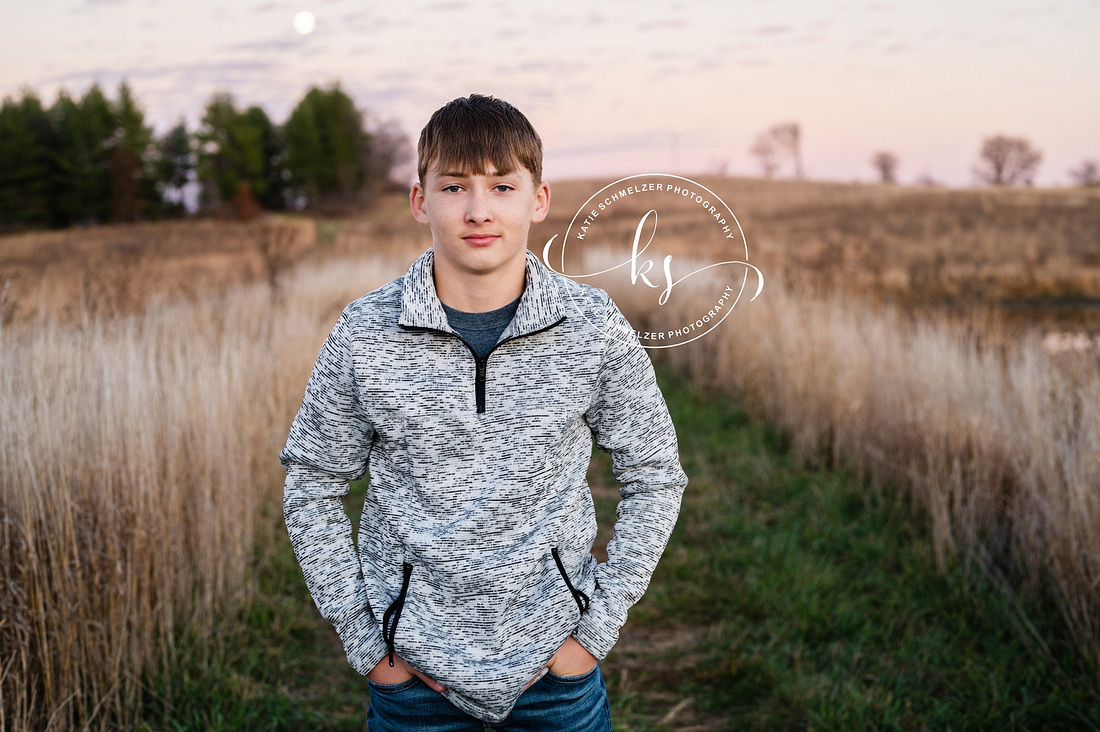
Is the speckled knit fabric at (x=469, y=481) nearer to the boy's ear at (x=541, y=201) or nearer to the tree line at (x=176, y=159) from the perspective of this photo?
the boy's ear at (x=541, y=201)

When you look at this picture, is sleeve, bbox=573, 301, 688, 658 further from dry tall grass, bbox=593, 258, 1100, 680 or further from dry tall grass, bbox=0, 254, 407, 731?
dry tall grass, bbox=593, 258, 1100, 680

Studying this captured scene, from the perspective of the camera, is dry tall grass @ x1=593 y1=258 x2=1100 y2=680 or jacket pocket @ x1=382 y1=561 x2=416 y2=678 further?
dry tall grass @ x1=593 y1=258 x2=1100 y2=680

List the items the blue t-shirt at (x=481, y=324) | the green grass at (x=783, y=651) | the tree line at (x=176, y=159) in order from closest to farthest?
the blue t-shirt at (x=481, y=324) → the green grass at (x=783, y=651) → the tree line at (x=176, y=159)

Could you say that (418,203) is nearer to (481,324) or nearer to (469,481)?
(481,324)

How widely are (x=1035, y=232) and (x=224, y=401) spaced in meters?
21.7

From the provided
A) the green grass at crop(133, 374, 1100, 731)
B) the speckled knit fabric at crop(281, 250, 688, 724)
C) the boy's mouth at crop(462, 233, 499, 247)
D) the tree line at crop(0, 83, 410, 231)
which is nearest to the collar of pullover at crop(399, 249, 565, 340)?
the speckled knit fabric at crop(281, 250, 688, 724)

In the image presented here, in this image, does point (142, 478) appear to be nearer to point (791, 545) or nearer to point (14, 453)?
point (14, 453)

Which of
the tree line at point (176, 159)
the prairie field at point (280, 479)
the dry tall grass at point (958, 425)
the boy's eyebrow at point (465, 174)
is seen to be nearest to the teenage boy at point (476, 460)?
the boy's eyebrow at point (465, 174)

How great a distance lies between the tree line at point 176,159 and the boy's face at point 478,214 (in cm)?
2370

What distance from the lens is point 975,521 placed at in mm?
3703

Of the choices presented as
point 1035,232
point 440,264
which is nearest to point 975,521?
point 440,264

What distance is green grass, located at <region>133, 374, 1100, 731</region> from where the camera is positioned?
2.69 metres

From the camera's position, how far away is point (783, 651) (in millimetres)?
3174

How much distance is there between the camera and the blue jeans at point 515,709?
1.51 meters
